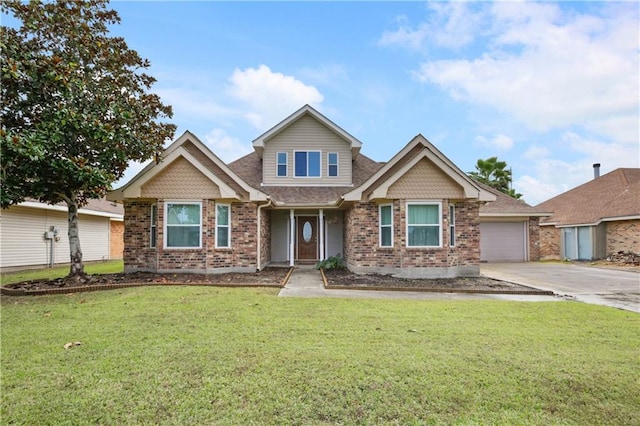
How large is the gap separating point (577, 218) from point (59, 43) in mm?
26701

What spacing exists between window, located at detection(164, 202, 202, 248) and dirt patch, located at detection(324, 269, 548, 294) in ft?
16.2

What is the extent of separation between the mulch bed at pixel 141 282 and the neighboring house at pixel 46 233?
5941 mm

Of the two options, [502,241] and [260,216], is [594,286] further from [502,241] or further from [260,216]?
[260,216]

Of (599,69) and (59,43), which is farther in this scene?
(599,69)

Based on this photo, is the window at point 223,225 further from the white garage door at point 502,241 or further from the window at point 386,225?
the white garage door at point 502,241

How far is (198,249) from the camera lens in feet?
39.2

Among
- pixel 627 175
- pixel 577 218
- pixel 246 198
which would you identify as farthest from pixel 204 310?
pixel 627 175

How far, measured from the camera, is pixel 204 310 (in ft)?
22.2

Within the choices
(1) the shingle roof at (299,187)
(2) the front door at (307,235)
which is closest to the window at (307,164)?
(1) the shingle roof at (299,187)

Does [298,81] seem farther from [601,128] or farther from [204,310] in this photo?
[601,128]

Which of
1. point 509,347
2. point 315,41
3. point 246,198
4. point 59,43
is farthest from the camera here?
point 315,41

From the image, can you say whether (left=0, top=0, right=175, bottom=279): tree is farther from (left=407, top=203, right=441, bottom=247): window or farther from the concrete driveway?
the concrete driveway

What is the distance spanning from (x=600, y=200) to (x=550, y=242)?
4.21m

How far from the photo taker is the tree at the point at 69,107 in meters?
8.42
